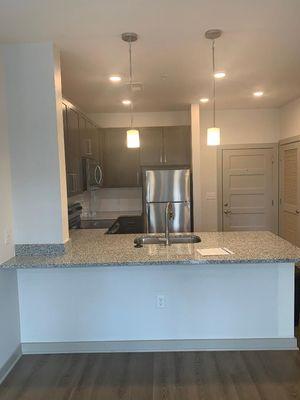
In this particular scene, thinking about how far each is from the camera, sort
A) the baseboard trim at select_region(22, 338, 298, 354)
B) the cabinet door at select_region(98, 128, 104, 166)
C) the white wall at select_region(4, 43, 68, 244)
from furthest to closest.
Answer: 1. the cabinet door at select_region(98, 128, 104, 166)
2. the baseboard trim at select_region(22, 338, 298, 354)
3. the white wall at select_region(4, 43, 68, 244)

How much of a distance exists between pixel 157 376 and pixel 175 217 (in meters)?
2.96

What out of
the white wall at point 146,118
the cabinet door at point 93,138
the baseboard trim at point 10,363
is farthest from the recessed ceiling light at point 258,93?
the baseboard trim at point 10,363

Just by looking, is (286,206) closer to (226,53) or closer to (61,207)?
(226,53)

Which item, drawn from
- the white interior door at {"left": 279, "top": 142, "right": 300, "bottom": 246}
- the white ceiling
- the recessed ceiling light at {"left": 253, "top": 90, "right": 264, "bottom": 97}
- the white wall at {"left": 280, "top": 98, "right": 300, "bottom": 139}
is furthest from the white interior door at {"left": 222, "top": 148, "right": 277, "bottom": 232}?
the white ceiling

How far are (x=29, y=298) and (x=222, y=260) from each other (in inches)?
65.4

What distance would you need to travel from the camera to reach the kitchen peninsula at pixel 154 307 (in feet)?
9.51

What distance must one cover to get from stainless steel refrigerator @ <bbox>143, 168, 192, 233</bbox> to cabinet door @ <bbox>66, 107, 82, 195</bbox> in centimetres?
154

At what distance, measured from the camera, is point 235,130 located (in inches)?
230

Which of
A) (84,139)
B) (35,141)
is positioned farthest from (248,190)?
(35,141)

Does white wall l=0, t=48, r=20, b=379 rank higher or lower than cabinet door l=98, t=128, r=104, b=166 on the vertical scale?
lower

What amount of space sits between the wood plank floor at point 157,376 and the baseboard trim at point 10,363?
1.6 inches

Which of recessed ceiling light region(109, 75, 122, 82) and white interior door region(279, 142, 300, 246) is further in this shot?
white interior door region(279, 142, 300, 246)

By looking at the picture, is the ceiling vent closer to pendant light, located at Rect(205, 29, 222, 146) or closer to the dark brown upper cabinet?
pendant light, located at Rect(205, 29, 222, 146)

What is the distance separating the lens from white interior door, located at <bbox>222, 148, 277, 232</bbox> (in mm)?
5883
